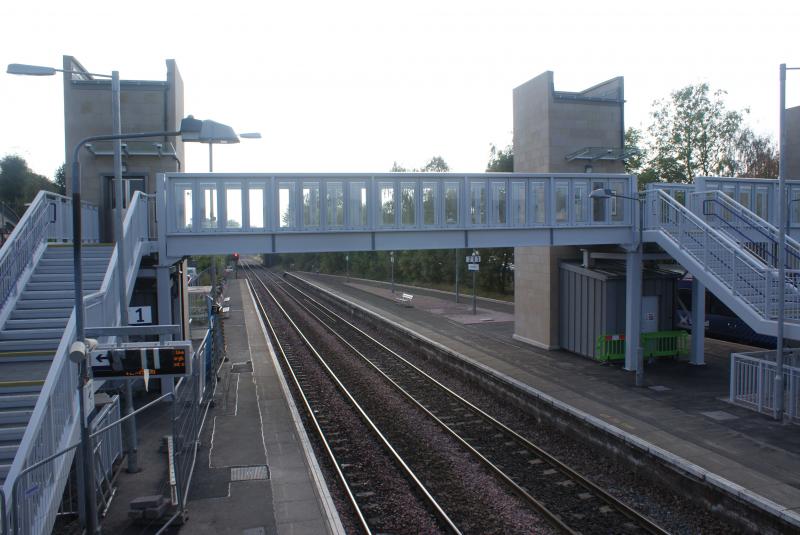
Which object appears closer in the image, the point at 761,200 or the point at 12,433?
the point at 12,433

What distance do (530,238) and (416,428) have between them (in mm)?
6913

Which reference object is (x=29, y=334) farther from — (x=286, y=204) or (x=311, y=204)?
(x=311, y=204)

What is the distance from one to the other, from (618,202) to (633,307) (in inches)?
135

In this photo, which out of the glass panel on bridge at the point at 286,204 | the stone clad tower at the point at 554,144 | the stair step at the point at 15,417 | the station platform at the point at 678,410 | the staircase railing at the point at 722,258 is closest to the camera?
the stair step at the point at 15,417

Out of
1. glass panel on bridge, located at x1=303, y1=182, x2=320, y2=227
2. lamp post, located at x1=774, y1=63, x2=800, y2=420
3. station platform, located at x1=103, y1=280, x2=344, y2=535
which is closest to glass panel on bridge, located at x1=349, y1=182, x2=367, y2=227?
glass panel on bridge, located at x1=303, y1=182, x2=320, y2=227

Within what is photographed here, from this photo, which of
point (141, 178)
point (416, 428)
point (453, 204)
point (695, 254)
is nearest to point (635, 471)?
point (416, 428)

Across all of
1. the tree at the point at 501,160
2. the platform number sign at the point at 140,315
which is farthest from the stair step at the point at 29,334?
the tree at the point at 501,160

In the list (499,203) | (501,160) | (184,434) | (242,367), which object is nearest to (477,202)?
(499,203)

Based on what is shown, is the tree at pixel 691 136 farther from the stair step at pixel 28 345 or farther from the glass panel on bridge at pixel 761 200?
the stair step at pixel 28 345

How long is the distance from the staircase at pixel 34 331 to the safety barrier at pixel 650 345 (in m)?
14.3

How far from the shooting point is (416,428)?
1375cm

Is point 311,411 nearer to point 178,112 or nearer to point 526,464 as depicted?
point 526,464

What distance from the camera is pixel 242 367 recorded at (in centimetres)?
2056

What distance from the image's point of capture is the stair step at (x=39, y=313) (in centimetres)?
1031
